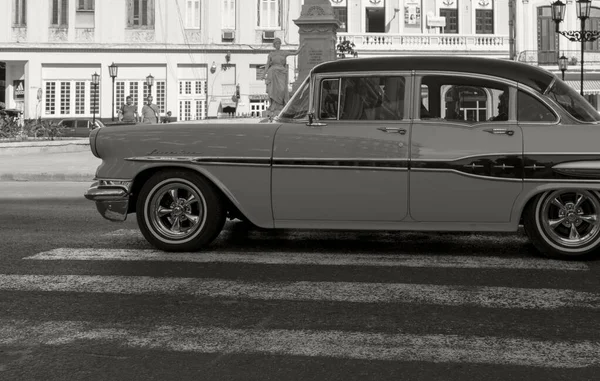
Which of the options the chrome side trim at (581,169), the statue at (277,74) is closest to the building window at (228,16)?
the statue at (277,74)

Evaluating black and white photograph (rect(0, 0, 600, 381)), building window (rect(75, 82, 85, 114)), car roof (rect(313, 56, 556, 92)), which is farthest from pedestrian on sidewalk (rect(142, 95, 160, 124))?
building window (rect(75, 82, 85, 114))

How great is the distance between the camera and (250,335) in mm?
3949

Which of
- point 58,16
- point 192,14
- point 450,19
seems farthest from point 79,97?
point 450,19

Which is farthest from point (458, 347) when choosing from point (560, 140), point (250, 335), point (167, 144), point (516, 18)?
point (516, 18)

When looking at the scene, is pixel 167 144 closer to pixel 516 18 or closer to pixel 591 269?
pixel 591 269

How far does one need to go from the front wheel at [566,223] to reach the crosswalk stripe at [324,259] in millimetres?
129

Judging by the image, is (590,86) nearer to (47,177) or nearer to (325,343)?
(47,177)

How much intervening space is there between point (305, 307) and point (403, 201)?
1.81m

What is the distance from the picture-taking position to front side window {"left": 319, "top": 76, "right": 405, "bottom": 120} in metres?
6.25

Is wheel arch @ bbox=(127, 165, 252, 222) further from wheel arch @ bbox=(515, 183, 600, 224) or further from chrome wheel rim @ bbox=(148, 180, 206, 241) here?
wheel arch @ bbox=(515, 183, 600, 224)

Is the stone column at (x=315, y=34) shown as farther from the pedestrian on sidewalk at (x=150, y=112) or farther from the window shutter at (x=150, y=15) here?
the window shutter at (x=150, y=15)

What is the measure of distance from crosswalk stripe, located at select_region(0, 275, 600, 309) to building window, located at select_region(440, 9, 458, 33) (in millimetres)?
46337

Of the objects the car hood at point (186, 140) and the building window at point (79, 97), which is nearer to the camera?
the car hood at point (186, 140)

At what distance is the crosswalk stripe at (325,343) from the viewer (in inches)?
140
